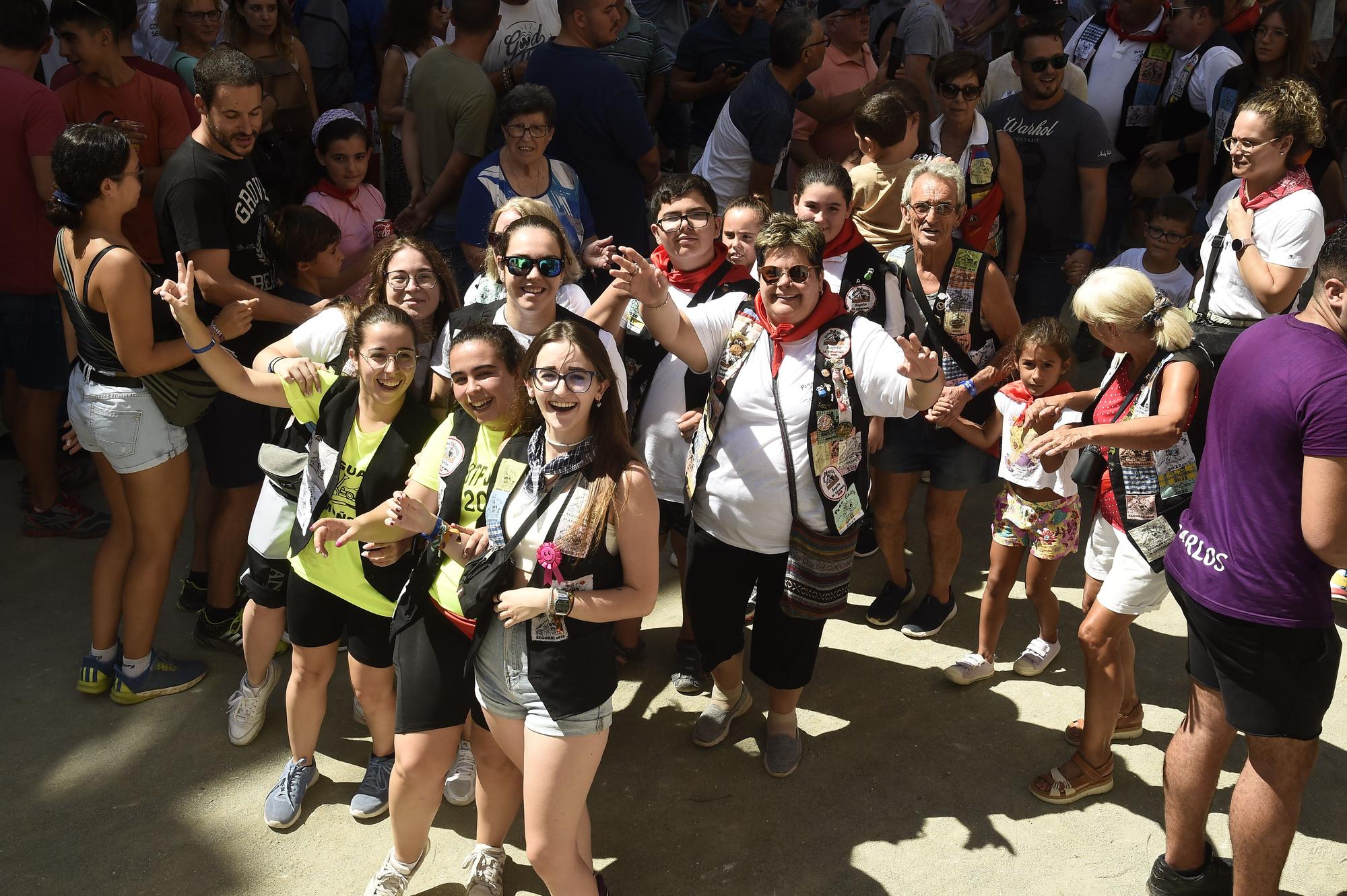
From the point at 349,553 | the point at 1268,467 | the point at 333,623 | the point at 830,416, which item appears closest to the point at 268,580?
the point at 333,623

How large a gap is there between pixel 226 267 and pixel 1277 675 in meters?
3.46

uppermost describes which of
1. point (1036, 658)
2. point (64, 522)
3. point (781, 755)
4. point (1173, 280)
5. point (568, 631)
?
point (1173, 280)

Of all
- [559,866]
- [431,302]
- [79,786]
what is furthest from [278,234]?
[559,866]

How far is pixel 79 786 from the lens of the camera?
11.5 ft

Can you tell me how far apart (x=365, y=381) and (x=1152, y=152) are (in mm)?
4589

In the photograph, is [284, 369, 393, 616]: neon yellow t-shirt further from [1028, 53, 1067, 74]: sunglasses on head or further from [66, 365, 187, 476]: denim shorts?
[1028, 53, 1067, 74]: sunglasses on head

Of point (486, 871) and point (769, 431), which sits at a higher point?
point (769, 431)

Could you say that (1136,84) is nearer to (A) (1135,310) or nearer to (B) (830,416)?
(A) (1135,310)

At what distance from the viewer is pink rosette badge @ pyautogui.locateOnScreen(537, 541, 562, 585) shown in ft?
8.56

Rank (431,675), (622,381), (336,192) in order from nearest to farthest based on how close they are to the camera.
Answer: (431,675) → (622,381) → (336,192)

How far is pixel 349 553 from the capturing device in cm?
306

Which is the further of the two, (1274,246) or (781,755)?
(1274,246)

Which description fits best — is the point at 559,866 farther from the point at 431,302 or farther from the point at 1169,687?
the point at 1169,687

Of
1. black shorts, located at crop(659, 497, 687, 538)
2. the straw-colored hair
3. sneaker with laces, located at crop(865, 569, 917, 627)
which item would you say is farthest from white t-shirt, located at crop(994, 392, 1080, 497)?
black shorts, located at crop(659, 497, 687, 538)
